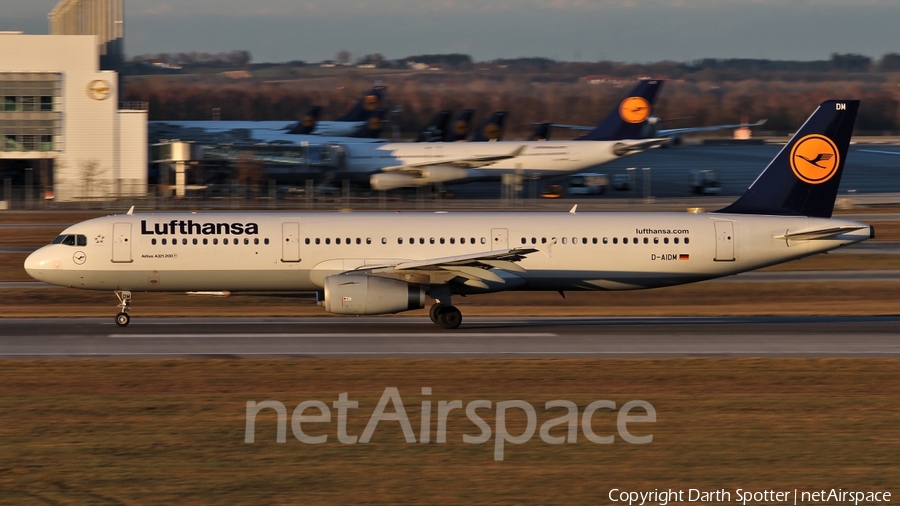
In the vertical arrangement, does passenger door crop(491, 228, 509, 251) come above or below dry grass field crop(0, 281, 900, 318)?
above

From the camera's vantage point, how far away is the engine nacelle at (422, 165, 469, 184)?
264ft

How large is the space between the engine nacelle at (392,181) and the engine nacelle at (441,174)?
803 mm

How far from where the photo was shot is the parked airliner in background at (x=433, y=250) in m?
31.7

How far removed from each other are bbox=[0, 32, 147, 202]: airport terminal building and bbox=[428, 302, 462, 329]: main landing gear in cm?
5698

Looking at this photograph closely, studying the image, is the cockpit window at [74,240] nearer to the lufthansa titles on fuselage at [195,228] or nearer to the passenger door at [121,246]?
the passenger door at [121,246]

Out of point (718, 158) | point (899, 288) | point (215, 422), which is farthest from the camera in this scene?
point (718, 158)

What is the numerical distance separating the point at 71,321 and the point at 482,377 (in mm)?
16542

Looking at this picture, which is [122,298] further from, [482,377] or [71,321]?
[482,377]

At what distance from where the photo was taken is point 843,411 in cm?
2064

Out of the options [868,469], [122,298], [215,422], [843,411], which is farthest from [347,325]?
[868,469]

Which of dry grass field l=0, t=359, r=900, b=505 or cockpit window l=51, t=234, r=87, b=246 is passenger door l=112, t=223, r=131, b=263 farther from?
dry grass field l=0, t=359, r=900, b=505

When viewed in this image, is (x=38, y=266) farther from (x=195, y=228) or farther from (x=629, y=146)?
(x=629, y=146)

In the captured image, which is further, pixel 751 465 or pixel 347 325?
pixel 347 325
